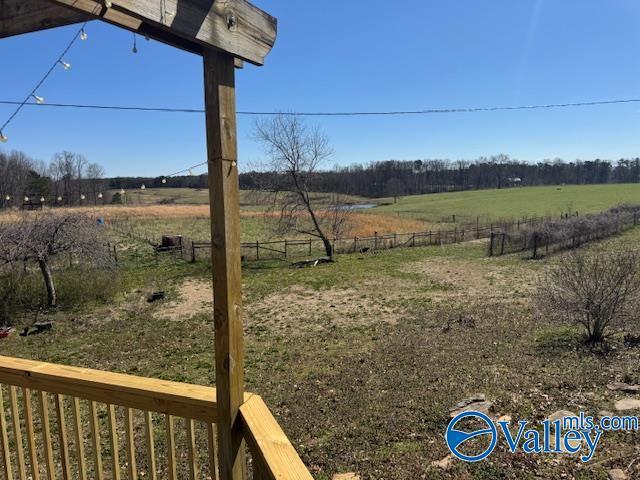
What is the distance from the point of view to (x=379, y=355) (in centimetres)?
809

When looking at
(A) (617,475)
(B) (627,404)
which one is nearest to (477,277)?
(B) (627,404)

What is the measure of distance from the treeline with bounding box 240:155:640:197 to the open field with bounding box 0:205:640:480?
76.4m

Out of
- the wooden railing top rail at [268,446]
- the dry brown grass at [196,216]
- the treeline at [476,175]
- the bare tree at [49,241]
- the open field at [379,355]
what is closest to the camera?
the wooden railing top rail at [268,446]

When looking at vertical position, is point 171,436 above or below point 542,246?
above

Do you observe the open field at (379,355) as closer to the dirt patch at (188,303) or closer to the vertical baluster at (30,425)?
the dirt patch at (188,303)

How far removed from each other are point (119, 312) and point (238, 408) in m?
11.9

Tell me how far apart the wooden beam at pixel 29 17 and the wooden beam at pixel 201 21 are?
1.44 ft

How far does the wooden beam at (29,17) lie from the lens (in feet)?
5.76

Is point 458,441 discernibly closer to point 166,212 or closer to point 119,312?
point 119,312

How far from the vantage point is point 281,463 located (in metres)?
1.35

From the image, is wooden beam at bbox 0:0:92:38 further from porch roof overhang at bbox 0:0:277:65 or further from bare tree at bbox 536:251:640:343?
bare tree at bbox 536:251:640:343

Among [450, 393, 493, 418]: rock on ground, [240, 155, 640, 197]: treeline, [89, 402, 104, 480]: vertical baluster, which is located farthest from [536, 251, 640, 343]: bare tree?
[240, 155, 640, 197]: treeline

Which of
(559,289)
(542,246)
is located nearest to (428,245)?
(542,246)

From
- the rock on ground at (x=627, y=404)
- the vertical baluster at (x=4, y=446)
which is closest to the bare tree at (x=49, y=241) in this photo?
the vertical baluster at (x=4, y=446)
